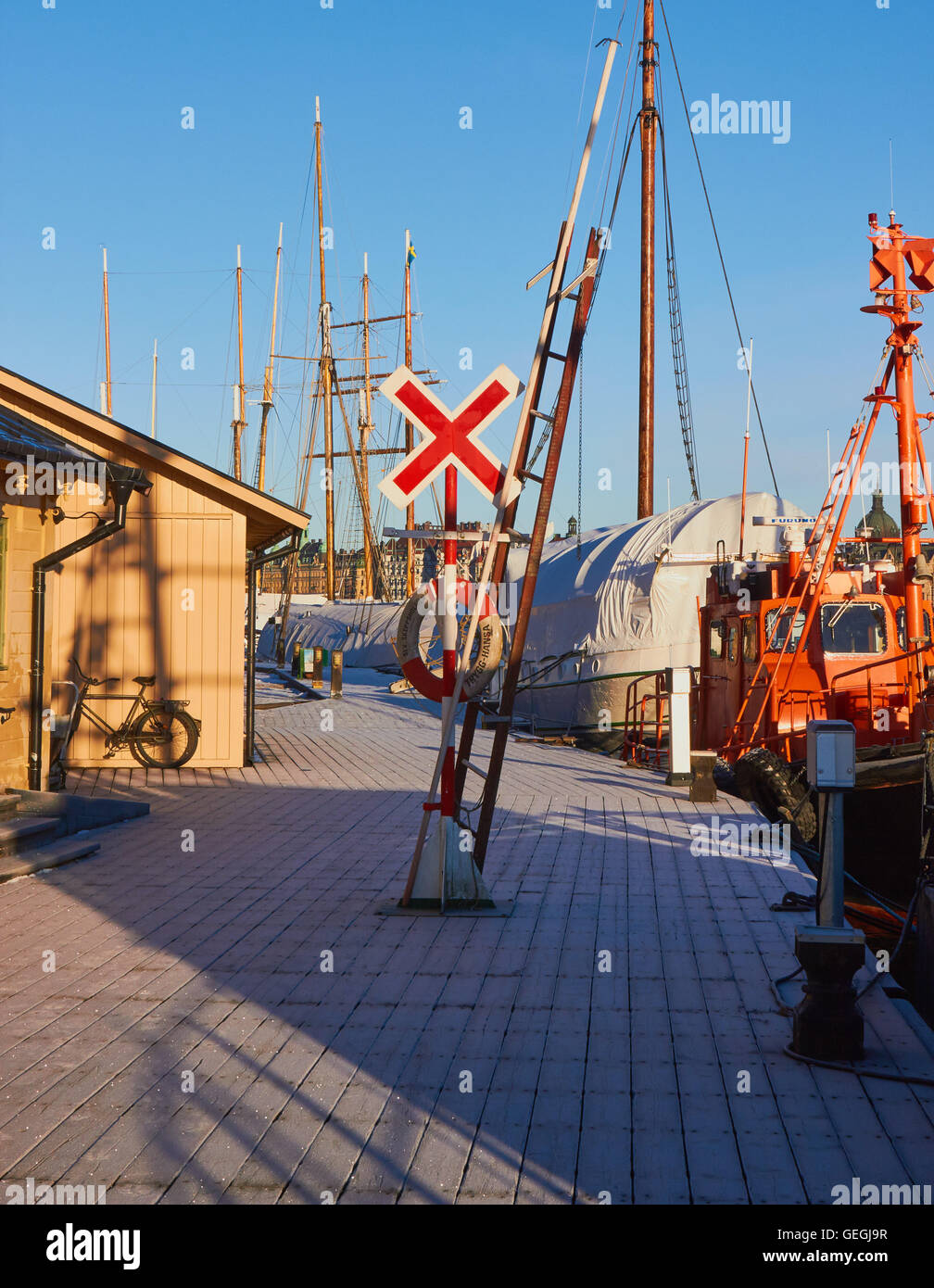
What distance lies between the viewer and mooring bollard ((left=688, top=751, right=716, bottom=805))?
471 inches

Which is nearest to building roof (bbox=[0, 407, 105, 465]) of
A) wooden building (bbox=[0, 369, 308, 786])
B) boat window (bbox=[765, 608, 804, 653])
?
wooden building (bbox=[0, 369, 308, 786])

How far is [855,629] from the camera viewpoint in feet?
47.1

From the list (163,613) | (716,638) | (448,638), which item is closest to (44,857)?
(448,638)

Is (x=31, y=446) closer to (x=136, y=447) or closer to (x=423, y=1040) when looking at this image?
(x=136, y=447)

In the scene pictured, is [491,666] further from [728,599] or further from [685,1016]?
[728,599]

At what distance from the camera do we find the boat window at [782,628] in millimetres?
14094

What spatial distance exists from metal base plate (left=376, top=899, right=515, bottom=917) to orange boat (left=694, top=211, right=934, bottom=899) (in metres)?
5.21

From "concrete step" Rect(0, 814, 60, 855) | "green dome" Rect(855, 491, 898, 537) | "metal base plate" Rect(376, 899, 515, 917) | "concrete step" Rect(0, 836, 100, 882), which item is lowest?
"concrete step" Rect(0, 836, 100, 882)

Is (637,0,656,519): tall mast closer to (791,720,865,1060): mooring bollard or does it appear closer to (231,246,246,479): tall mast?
(791,720,865,1060): mooring bollard

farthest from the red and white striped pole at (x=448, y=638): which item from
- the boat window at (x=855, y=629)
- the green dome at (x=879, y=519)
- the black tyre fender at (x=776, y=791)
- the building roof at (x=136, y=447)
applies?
the green dome at (x=879, y=519)

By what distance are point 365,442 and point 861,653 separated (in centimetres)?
6088

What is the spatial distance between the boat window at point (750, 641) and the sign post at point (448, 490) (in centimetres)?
789

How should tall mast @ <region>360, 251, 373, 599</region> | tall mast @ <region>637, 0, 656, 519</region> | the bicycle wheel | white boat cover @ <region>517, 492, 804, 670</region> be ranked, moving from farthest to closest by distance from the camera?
tall mast @ <region>360, 251, 373, 599</region> < tall mast @ <region>637, 0, 656, 519</region> < white boat cover @ <region>517, 492, 804, 670</region> < the bicycle wheel
